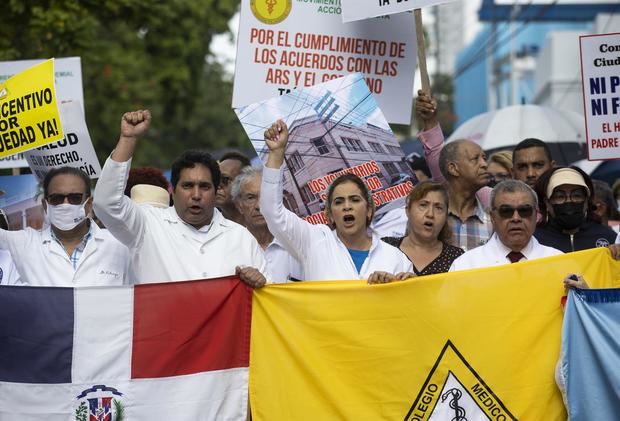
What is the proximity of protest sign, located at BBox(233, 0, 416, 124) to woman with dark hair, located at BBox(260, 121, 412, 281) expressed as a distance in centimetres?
193

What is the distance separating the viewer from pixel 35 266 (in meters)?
6.50

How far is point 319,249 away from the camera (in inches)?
254

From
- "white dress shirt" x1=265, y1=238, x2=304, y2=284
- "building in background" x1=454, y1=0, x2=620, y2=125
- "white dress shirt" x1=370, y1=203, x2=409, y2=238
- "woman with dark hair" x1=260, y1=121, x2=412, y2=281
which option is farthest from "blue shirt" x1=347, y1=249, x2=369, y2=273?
"building in background" x1=454, y1=0, x2=620, y2=125

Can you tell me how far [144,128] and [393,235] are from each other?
231 cm

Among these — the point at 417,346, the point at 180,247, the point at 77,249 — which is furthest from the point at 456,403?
the point at 77,249

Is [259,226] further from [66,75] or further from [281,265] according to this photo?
[66,75]

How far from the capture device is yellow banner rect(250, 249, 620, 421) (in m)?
6.07

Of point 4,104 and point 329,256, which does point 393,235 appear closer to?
point 329,256

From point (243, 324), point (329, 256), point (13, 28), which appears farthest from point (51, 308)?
point (13, 28)

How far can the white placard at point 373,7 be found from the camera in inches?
317

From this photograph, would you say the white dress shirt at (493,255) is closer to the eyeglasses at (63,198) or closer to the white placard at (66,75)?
the eyeglasses at (63,198)

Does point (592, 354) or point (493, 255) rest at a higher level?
point (493, 255)

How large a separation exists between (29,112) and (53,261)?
141cm

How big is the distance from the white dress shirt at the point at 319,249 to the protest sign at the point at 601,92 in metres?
1.90
